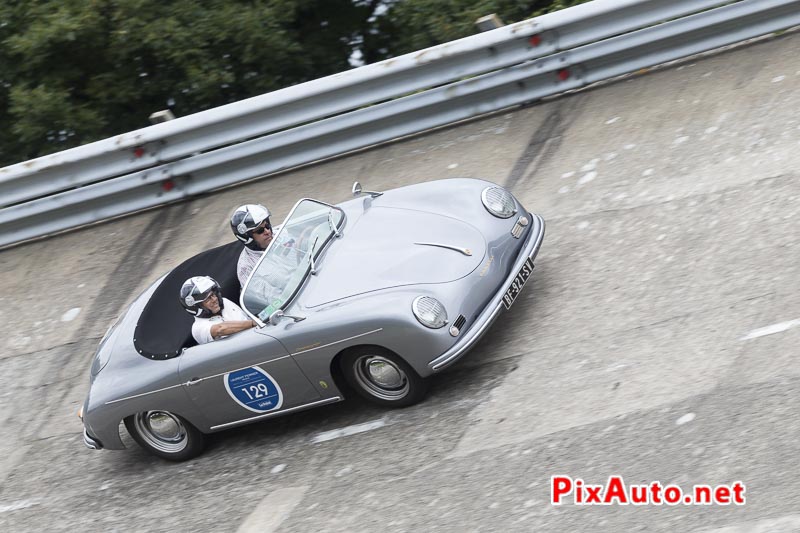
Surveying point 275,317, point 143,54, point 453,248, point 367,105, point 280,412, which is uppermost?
point 143,54

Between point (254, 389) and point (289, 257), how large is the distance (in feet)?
3.33

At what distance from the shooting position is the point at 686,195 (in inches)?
340

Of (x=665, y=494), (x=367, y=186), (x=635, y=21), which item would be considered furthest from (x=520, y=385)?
(x=635, y=21)

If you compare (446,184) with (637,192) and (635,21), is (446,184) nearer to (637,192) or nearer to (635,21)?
(637,192)

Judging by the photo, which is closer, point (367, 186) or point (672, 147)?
point (672, 147)

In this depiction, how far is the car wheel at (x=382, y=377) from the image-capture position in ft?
24.1

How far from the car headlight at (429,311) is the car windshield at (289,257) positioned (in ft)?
3.47

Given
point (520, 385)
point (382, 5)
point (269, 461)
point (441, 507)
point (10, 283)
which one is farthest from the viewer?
point (382, 5)

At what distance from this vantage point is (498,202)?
26.8 ft

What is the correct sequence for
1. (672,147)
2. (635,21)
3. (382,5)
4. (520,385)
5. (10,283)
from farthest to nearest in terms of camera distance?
1. (382,5)
2. (10,283)
3. (635,21)
4. (672,147)
5. (520,385)

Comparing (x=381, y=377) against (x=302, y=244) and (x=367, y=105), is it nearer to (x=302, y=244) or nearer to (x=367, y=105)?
(x=302, y=244)

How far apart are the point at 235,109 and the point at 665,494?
6725 mm

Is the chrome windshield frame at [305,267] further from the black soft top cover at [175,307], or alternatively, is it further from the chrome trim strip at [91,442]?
the chrome trim strip at [91,442]

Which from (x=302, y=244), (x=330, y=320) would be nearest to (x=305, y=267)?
(x=302, y=244)
